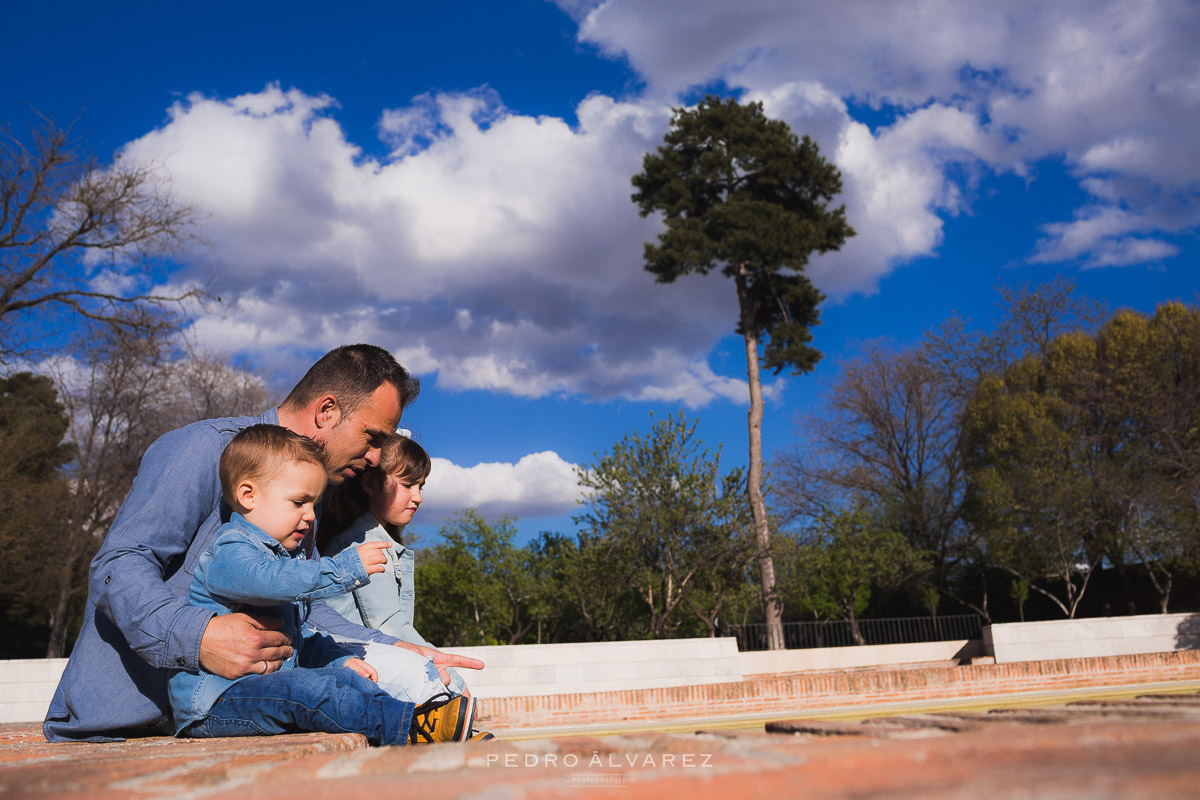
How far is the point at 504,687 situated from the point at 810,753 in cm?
1186

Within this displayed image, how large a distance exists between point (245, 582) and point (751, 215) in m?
22.2

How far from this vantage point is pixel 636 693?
391 inches

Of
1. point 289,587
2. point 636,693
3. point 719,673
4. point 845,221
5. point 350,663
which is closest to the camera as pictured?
point 289,587

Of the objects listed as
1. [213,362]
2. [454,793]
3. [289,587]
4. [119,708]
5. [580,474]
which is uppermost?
[213,362]

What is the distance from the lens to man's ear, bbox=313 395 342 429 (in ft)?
10.6

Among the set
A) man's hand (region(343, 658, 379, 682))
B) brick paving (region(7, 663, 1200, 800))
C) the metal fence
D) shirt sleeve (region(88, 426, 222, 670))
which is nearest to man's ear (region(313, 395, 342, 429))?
shirt sleeve (region(88, 426, 222, 670))

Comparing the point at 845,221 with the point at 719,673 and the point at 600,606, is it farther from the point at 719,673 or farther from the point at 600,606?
the point at 719,673

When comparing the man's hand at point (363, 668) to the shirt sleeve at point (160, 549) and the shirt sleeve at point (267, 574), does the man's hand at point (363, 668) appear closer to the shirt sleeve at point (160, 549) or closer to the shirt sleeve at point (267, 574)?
the shirt sleeve at point (267, 574)

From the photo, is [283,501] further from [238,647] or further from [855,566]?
[855,566]

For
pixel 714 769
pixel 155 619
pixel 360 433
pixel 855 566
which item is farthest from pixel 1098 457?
pixel 714 769

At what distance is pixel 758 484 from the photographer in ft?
69.7

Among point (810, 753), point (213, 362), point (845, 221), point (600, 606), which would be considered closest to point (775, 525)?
point (600, 606)

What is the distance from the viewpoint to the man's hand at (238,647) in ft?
7.32

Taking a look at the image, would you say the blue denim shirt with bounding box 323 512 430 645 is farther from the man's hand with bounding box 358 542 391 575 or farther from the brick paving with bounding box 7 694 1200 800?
the brick paving with bounding box 7 694 1200 800
